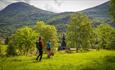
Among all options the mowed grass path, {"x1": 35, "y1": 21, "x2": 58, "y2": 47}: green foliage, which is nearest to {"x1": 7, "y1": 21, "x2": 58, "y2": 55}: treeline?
{"x1": 35, "y1": 21, "x2": 58, "y2": 47}: green foliage

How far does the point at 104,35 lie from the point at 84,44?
44.5 feet

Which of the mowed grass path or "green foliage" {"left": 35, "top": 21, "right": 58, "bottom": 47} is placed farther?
"green foliage" {"left": 35, "top": 21, "right": 58, "bottom": 47}

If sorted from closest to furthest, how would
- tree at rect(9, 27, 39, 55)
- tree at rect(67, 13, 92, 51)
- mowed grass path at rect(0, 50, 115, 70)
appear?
mowed grass path at rect(0, 50, 115, 70) → tree at rect(67, 13, 92, 51) → tree at rect(9, 27, 39, 55)

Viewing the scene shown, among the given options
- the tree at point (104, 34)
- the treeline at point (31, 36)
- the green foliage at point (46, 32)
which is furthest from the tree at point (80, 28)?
the tree at point (104, 34)

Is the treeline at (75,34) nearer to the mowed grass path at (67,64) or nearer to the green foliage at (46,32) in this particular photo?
the green foliage at (46,32)

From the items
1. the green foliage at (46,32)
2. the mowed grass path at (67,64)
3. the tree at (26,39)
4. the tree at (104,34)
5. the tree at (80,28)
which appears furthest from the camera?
the tree at (104,34)

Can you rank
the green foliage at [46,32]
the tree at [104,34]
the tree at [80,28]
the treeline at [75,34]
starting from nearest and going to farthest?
the tree at [80,28] → the treeline at [75,34] → the green foliage at [46,32] → the tree at [104,34]

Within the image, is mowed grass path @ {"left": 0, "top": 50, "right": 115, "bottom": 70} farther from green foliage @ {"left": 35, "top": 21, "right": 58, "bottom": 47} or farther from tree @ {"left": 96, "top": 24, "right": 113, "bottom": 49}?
tree @ {"left": 96, "top": 24, "right": 113, "bottom": 49}

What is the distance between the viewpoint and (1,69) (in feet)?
89.4

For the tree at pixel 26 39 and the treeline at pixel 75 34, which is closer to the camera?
the treeline at pixel 75 34

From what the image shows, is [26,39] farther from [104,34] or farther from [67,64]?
[67,64]

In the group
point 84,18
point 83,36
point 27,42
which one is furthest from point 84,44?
point 27,42

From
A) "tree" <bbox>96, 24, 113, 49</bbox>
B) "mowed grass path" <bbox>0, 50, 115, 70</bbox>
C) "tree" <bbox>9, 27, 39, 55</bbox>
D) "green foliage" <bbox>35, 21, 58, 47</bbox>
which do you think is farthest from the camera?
"tree" <bbox>96, 24, 113, 49</bbox>

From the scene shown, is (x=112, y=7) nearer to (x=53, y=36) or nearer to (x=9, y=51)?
(x=53, y=36)
